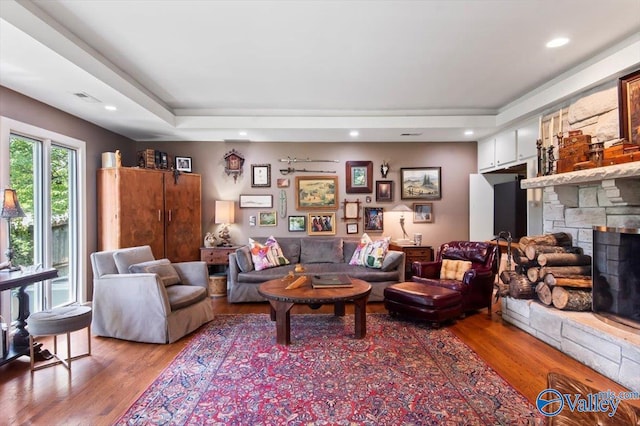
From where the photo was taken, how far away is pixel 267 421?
1.98m

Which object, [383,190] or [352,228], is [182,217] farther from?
[383,190]

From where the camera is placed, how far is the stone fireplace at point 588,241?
242 cm

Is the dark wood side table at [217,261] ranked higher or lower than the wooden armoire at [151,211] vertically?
lower

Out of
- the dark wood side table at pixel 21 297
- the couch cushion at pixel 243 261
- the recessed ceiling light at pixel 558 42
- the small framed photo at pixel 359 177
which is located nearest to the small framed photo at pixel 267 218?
the couch cushion at pixel 243 261

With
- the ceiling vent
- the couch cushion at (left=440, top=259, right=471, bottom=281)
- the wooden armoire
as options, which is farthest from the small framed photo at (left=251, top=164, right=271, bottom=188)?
the couch cushion at (left=440, top=259, right=471, bottom=281)

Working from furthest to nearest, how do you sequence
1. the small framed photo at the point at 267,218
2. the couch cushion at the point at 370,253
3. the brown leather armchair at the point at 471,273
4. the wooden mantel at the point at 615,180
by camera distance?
the small framed photo at the point at 267,218 → the couch cushion at the point at 370,253 → the brown leather armchair at the point at 471,273 → the wooden mantel at the point at 615,180

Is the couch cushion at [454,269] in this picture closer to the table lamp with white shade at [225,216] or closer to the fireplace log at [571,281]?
the fireplace log at [571,281]

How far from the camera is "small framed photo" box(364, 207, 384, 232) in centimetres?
556

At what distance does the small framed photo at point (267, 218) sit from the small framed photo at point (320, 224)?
591mm

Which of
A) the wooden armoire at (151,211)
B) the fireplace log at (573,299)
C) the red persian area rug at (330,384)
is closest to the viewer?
the red persian area rug at (330,384)

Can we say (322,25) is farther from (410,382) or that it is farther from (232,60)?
(410,382)

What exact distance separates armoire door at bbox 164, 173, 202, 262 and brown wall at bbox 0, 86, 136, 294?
2.98ft

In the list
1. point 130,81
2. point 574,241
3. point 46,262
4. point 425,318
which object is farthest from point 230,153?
point 574,241

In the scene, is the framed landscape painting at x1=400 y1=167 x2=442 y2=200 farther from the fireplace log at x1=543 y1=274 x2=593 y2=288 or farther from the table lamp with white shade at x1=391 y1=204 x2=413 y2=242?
the fireplace log at x1=543 y1=274 x2=593 y2=288
